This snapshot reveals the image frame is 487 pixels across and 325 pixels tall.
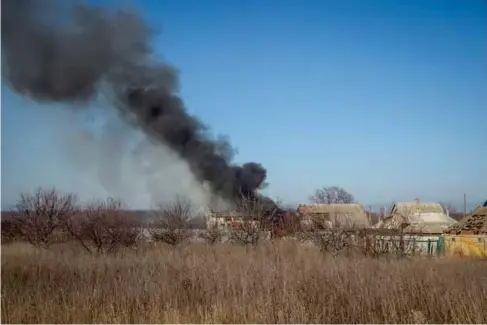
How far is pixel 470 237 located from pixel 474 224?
4.42 ft

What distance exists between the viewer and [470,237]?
2250 cm

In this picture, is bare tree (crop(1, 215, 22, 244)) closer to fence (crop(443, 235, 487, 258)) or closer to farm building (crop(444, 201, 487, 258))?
fence (crop(443, 235, 487, 258))

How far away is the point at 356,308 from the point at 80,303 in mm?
4450

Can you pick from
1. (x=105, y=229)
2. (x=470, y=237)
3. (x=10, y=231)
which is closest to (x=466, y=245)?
(x=470, y=237)

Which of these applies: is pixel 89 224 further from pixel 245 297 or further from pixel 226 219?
pixel 245 297

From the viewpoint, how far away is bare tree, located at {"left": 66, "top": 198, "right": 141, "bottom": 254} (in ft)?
65.1

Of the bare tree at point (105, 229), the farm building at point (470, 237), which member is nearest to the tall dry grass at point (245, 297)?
the bare tree at point (105, 229)

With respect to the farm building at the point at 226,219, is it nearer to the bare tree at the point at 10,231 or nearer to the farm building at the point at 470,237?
the farm building at the point at 470,237

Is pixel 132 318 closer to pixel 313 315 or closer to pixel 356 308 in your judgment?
pixel 313 315

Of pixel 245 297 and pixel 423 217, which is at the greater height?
pixel 423 217

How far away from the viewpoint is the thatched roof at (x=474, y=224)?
23.0m

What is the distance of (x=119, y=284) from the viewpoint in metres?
8.37

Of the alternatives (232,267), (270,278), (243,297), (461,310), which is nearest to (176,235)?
(232,267)

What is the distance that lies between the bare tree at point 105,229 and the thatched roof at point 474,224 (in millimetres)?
17504
